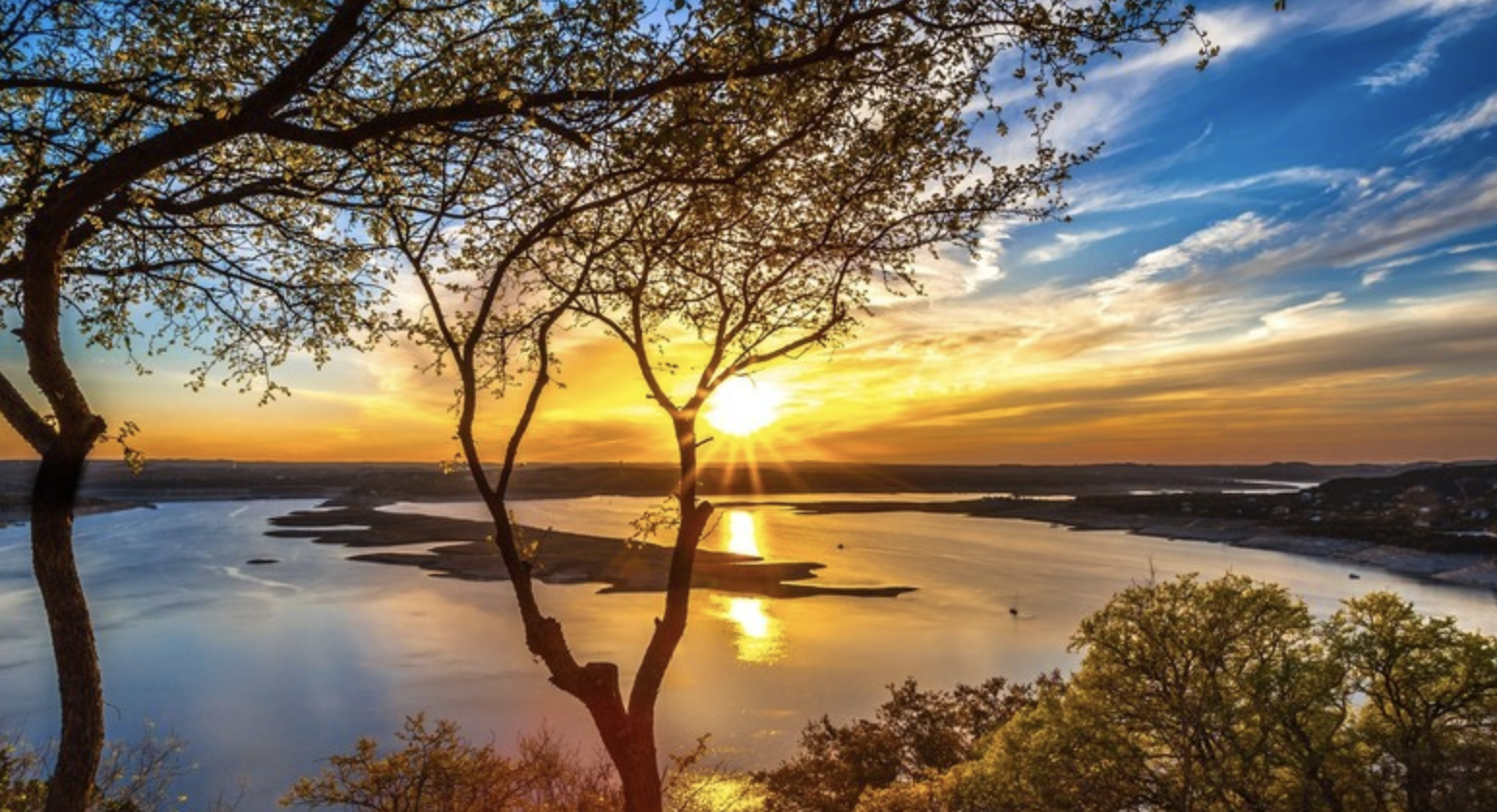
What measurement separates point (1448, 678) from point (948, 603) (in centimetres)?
4451

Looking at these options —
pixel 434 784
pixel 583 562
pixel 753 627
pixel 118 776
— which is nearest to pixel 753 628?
pixel 753 627

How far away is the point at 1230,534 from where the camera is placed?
104 m

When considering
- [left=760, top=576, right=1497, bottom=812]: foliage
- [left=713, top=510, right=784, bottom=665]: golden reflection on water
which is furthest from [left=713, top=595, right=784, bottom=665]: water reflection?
[left=760, top=576, right=1497, bottom=812]: foliage

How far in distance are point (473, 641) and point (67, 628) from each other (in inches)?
1670

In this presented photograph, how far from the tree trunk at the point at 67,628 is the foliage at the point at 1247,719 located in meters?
15.9

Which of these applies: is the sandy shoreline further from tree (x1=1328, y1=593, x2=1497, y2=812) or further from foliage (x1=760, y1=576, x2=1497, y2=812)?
tree (x1=1328, y1=593, x2=1497, y2=812)

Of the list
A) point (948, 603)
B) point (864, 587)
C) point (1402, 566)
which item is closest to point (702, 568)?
point (864, 587)

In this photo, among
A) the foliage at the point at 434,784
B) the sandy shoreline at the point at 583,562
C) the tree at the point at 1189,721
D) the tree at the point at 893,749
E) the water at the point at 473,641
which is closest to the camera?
the foliage at the point at 434,784

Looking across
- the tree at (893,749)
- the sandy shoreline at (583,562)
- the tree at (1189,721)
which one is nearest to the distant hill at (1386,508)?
the sandy shoreline at (583,562)

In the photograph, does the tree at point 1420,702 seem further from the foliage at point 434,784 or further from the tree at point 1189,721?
the foliage at point 434,784

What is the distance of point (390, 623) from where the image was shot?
50.6 m

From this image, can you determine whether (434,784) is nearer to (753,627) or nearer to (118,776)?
(118,776)

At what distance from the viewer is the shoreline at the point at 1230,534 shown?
72.6m

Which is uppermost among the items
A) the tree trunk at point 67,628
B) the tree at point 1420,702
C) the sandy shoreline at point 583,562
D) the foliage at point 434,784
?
the tree trunk at point 67,628
